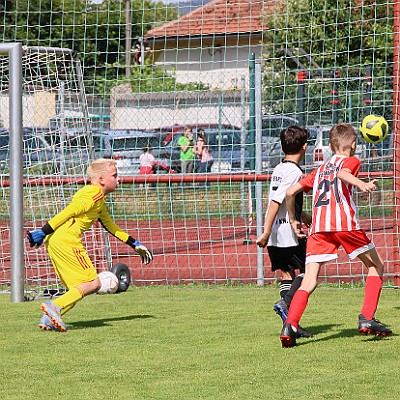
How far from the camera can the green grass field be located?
5.50 meters

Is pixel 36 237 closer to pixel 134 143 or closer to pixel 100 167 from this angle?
pixel 100 167

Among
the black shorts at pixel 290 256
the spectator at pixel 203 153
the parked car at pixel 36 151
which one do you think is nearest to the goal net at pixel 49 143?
the parked car at pixel 36 151

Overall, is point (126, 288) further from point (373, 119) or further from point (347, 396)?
point (347, 396)

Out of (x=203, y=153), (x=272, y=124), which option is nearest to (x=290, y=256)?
(x=272, y=124)

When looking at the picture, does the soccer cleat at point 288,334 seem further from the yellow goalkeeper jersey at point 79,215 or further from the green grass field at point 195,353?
the yellow goalkeeper jersey at point 79,215

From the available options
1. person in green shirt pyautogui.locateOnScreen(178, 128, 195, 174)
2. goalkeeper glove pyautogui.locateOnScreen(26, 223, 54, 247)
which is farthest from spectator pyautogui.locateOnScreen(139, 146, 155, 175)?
goalkeeper glove pyautogui.locateOnScreen(26, 223, 54, 247)

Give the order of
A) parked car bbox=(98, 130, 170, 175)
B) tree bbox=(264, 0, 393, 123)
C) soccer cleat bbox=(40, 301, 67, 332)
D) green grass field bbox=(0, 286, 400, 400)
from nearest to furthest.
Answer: green grass field bbox=(0, 286, 400, 400), soccer cleat bbox=(40, 301, 67, 332), tree bbox=(264, 0, 393, 123), parked car bbox=(98, 130, 170, 175)

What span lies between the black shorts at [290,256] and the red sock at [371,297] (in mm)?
571

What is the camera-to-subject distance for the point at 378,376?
575cm

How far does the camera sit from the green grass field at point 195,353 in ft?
18.0

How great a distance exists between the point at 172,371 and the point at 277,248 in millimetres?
1738

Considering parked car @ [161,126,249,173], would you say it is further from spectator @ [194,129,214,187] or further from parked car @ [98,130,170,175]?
parked car @ [98,130,170,175]

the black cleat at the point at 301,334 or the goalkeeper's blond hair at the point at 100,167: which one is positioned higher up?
the goalkeeper's blond hair at the point at 100,167

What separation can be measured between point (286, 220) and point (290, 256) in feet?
0.91
